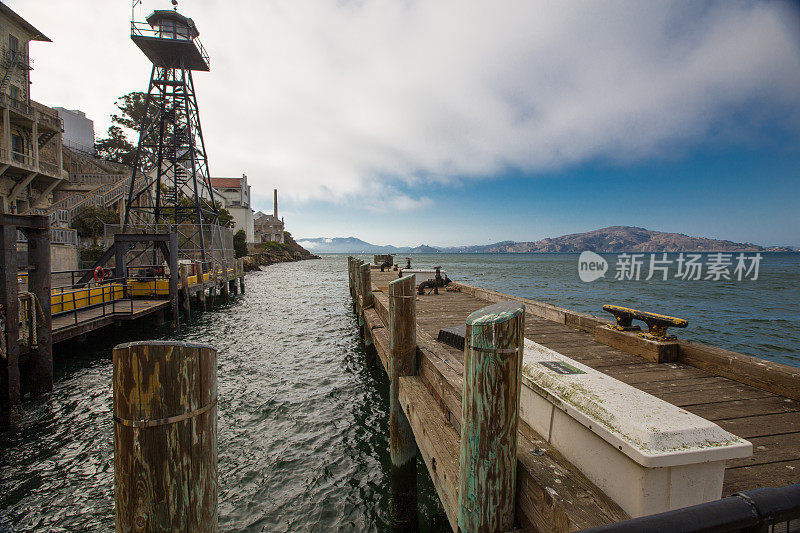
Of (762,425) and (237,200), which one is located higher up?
(237,200)

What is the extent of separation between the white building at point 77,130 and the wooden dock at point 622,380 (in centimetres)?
6290

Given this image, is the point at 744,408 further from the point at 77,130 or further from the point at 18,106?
the point at 77,130

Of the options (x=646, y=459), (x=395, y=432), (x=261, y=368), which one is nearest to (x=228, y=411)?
(x=261, y=368)

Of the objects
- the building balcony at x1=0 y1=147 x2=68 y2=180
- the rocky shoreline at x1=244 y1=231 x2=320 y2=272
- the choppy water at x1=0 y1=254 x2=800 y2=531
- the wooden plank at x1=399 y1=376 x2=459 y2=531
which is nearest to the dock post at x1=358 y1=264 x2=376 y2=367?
the choppy water at x1=0 y1=254 x2=800 y2=531

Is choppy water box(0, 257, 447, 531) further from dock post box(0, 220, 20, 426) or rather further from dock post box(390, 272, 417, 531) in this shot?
dock post box(0, 220, 20, 426)

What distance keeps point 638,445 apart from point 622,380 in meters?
2.86

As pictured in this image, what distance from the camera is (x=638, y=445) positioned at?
170cm

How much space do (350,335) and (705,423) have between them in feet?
43.4

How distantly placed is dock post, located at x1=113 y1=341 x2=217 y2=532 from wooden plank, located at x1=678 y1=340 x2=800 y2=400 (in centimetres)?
494

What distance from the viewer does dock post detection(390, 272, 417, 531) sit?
4.62 metres

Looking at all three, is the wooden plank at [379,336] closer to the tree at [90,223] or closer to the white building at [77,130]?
the tree at [90,223]

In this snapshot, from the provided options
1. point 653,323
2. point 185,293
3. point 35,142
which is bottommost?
point 185,293

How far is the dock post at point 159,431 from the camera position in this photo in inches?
61.6

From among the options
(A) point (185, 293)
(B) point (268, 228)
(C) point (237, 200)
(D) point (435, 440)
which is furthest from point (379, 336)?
(B) point (268, 228)
